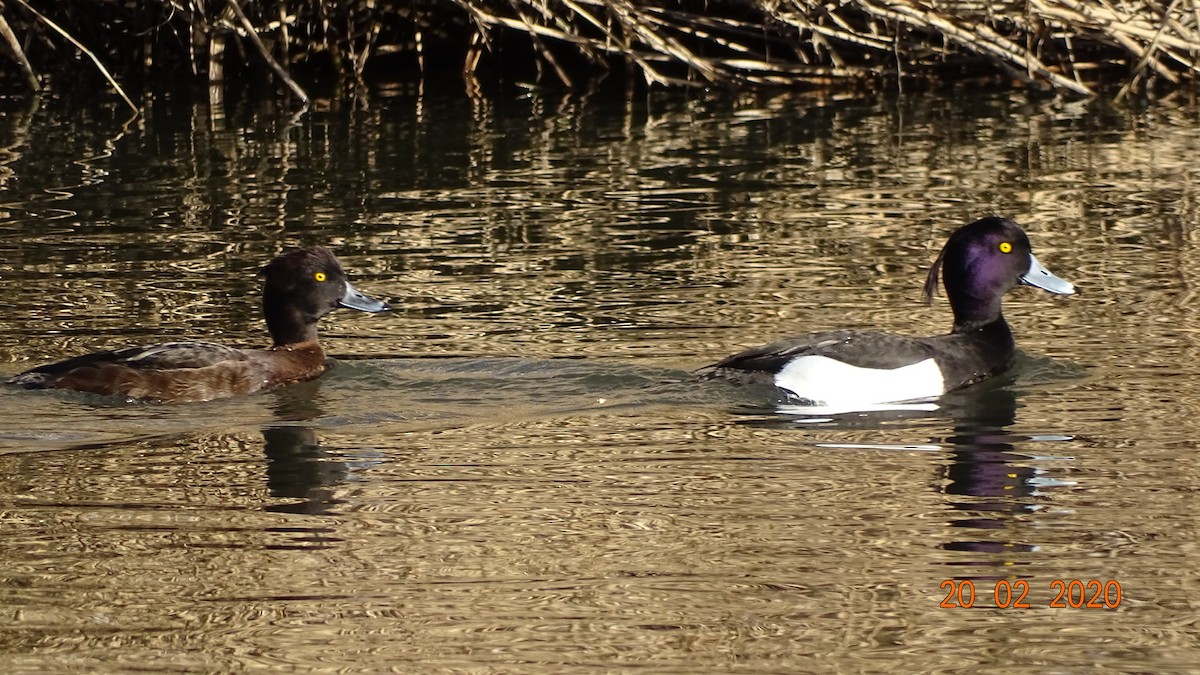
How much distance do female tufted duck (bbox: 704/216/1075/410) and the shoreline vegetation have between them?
24.3ft

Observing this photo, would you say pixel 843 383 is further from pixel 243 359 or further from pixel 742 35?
pixel 742 35

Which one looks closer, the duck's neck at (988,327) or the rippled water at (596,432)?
the rippled water at (596,432)

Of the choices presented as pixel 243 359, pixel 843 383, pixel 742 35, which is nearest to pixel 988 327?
pixel 843 383

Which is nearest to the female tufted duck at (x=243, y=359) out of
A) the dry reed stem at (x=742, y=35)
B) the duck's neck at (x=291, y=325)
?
the duck's neck at (x=291, y=325)

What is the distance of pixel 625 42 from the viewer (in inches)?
717

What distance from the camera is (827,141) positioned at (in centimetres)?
1591

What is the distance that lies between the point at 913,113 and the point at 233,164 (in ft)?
20.5

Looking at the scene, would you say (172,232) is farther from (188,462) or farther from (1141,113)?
(1141,113)

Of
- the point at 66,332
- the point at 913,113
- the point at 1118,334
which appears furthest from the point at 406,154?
the point at 1118,334

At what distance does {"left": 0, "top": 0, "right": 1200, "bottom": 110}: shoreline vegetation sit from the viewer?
17.0 metres

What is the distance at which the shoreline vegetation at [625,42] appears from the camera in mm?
16969

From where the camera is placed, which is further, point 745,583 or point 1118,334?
point 1118,334

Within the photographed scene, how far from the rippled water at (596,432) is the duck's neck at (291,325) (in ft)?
0.84

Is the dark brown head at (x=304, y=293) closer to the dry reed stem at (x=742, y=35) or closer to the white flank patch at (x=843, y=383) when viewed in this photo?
the white flank patch at (x=843, y=383)
